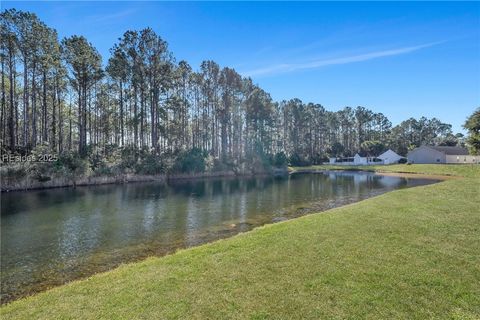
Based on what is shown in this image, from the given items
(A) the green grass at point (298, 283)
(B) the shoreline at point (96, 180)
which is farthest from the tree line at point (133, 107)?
(A) the green grass at point (298, 283)

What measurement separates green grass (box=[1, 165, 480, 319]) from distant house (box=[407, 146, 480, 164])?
80129 mm

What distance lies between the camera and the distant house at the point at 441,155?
→ 248ft

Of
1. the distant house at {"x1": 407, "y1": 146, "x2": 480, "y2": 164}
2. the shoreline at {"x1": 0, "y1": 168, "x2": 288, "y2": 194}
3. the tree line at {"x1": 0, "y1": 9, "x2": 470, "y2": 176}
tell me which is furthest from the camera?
the distant house at {"x1": 407, "y1": 146, "x2": 480, "y2": 164}

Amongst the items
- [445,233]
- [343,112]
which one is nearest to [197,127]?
Result: [445,233]

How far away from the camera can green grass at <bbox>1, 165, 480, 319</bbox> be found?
17.9 ft

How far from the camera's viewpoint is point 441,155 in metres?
75.5

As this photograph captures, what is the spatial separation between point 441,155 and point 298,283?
87.6 m

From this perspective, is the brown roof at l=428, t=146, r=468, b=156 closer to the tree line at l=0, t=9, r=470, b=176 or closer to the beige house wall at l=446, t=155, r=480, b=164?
the beige house wall at l=446, t=155, r=480, b=164

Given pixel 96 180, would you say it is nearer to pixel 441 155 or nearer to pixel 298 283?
pixel 298 283

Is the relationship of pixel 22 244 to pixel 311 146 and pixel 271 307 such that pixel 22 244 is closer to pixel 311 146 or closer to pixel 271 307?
pixel 271 307

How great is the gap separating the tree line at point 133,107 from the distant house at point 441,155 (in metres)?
16.4

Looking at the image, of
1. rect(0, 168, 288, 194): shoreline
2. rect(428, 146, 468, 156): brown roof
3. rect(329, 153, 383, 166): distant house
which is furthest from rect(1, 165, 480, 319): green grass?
rect(329, 153, 383, 166): distant house

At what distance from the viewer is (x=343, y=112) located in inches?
4594

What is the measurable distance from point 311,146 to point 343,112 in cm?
2266
